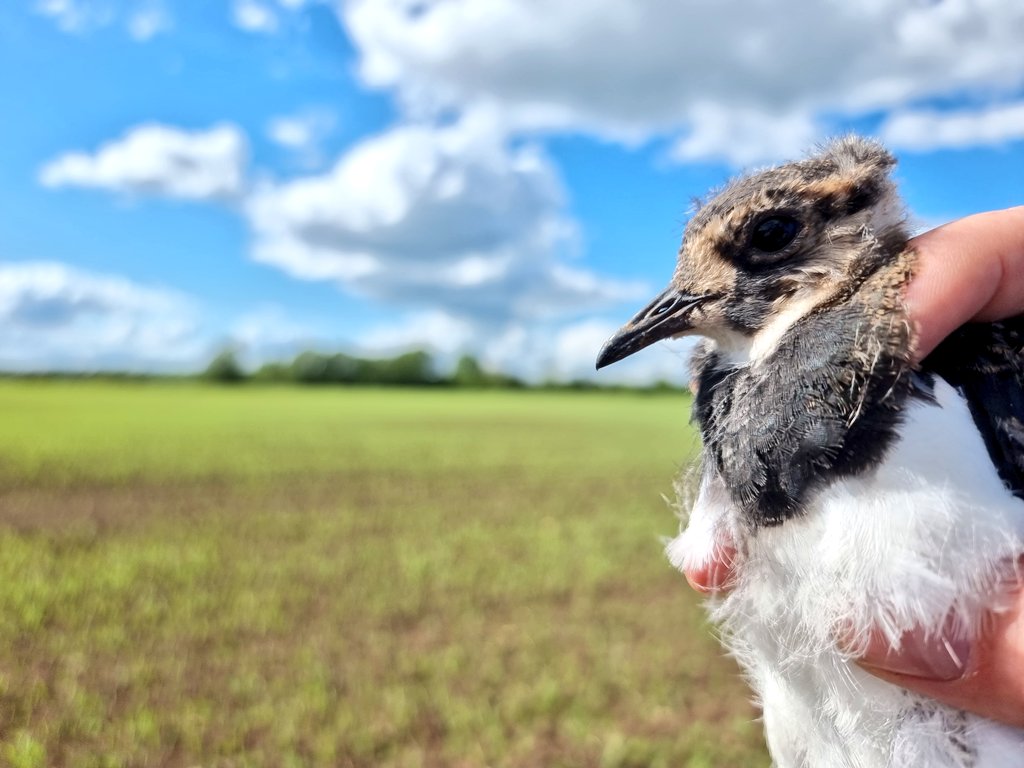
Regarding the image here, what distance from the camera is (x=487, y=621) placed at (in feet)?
23.5

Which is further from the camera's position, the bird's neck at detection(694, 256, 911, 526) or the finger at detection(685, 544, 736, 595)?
the finger at detection(685, 544, 736, 595)

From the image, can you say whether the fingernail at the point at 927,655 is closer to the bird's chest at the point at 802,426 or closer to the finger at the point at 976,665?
the finger at the point at 976,665

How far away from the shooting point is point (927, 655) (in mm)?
A: 2020

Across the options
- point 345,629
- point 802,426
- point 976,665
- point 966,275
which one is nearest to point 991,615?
point 976,665

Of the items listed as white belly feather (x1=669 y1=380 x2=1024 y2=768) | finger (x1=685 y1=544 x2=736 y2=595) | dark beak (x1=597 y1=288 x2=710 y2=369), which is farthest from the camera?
dark beak (x1=597 y1=288 x2=710 y2=369)

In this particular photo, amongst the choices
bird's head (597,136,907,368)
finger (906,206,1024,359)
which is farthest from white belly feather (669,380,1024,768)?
bird's head (597,136,907,368)

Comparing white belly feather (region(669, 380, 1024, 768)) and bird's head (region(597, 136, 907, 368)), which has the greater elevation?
bird's head (region(597, 136, 907, 368))

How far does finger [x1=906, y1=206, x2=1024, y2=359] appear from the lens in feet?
6.54

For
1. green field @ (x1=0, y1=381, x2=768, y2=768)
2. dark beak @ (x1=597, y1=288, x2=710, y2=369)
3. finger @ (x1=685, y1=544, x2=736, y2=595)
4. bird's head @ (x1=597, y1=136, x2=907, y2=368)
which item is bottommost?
green field @ (x1=0, y1=381, x2=768, y2=768)

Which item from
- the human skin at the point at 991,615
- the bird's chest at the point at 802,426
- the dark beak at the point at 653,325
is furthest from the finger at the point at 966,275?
the dark beak at the point at 653,325

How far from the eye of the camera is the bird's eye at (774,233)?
2.40 meters

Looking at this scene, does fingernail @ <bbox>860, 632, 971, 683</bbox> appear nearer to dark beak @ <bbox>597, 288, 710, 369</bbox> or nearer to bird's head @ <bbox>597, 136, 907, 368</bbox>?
bird's head @ <bbox>597, 136, 907, 368</bbox>

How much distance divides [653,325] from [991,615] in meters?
1.22

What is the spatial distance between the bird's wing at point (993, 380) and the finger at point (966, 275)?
0.06 metres
